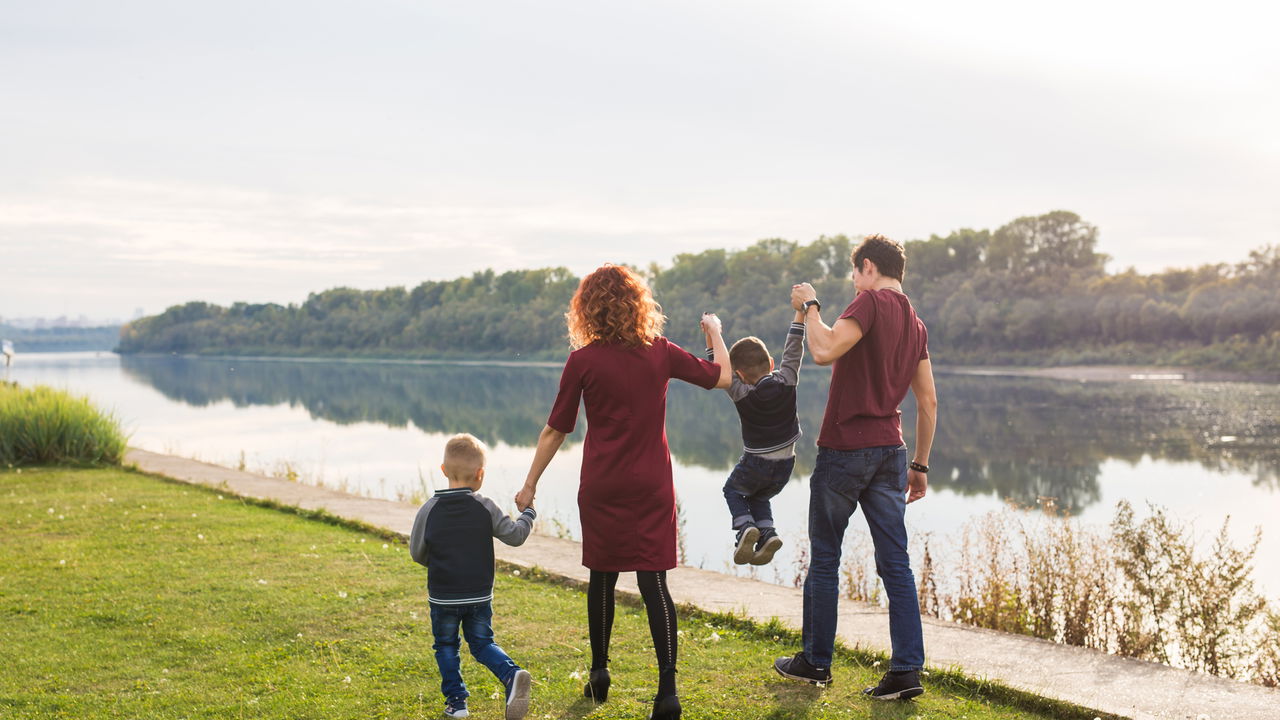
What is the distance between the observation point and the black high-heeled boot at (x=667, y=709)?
3.78 meters

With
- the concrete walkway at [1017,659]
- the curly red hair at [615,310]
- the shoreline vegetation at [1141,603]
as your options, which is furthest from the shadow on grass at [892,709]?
the shoreline vegetation at [1141,603]

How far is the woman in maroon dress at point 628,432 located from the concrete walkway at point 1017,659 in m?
1.60

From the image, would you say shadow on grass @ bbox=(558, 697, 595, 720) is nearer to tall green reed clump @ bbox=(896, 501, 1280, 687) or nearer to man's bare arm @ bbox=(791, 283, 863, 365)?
man's bare arm @ bbox=(791, 283, 863, 365)

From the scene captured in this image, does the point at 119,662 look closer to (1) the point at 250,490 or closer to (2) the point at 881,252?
(2) the point at 881,252

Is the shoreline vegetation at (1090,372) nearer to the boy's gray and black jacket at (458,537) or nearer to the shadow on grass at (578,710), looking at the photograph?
the shadow on grass at (578,710)

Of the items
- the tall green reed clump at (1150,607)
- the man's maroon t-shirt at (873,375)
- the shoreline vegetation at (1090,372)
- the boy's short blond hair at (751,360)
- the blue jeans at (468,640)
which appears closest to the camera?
the blue jeans at (468,640)

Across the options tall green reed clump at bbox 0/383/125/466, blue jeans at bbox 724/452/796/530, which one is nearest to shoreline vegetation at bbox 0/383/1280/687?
blue jeans at bbox 724/452/796/530

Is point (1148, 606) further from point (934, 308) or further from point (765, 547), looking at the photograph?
point (934, 308)

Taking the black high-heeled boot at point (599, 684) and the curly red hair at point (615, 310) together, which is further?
the black high-heeled boot at point (599, 684)

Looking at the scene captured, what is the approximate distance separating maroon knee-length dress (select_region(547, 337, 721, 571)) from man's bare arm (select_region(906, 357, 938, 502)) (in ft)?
3.54

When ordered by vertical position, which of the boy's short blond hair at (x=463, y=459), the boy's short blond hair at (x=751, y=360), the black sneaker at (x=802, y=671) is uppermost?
the boy's short blond hair at (x=751, y=360)

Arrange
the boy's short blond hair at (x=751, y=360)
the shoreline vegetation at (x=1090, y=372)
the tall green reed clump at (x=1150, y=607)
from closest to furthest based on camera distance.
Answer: the boy's short blond hair at (x=751, y=360), the tall green reed clump at (x=1150, y=607), the shoreline vegetation at (x=1090, y=372)

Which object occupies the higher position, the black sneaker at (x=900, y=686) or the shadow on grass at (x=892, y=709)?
the black sneaker at (x=900, y=686)

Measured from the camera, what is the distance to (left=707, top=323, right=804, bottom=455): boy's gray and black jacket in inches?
165
